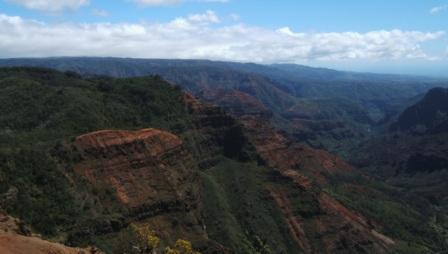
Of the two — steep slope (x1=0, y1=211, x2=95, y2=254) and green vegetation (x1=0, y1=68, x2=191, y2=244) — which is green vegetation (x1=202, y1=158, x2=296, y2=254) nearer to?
green vegetation (x1=0, y1=68, x2=191, y2=244)

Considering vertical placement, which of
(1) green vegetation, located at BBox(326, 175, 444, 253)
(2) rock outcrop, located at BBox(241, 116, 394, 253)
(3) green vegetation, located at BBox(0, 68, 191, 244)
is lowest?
(1) green vegetation, located at BBox(326, 175, 444, 253)

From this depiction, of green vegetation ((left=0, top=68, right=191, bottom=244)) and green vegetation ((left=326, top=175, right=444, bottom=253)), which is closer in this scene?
green vegetation ((left=0, top=68, right=191, bottom=244))

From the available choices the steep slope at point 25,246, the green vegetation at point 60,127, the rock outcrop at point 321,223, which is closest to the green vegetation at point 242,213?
the rock outcrop at point 321,223

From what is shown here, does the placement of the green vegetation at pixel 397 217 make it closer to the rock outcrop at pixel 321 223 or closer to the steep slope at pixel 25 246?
the rock outcrop at pixel 321 223

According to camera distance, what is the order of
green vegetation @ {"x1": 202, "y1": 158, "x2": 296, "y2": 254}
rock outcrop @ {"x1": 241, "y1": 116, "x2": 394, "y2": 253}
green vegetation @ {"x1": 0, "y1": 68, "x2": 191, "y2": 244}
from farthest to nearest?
rock outcrop @ {"x1": 241, "y1": 116, "x2": 394, "y2": 253} → green vegetation @ {"x1": 202, "y1": 158, "x2": 296, "y2": 254} → green vegetation @ {"x1": 0, "y1": 68, "x2": 191, "y2": 244}

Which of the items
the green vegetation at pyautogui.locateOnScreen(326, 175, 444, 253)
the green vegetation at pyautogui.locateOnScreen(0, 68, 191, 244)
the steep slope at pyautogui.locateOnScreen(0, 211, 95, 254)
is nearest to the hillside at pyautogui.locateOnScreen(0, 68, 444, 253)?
the green vegetation at pyautogui.locateOnScreen(0, 68, 191, 244)

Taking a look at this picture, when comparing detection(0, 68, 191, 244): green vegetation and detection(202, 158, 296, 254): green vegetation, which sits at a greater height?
detection(0, 68, 191, 244): green vegetation

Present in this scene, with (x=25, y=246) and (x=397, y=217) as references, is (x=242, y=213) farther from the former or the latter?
(x=25, y=246)

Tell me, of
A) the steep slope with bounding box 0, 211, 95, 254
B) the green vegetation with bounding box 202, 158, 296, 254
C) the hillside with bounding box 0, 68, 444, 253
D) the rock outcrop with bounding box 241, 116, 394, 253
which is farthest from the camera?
the rock outcrop with bounding box 241, 116, 394, 253

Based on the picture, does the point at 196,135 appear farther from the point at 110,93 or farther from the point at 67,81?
the point at 67,81
